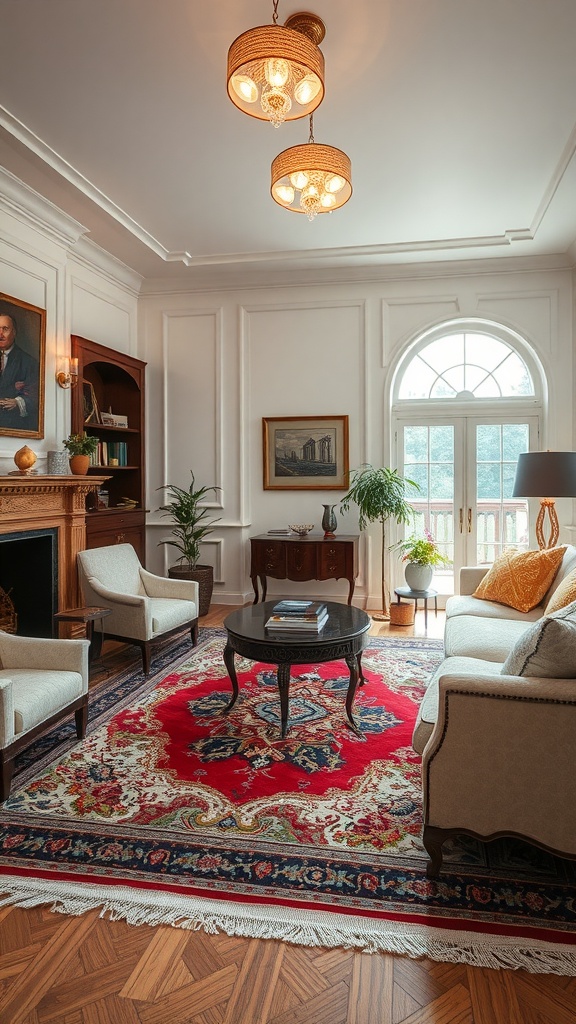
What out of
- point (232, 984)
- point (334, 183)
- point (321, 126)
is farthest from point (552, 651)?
point (321, 126)

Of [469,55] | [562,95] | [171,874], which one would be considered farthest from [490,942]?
[562,95]

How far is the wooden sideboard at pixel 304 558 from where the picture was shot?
18.3ft

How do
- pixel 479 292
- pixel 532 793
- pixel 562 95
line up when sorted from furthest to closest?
pixel 479 292
pixel 562 95
pixel 532 793

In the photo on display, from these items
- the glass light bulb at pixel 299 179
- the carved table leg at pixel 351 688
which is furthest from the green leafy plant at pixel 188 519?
the glass light bulb at pixel 299 179

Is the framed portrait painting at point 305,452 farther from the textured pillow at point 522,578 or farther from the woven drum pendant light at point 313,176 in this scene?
the woven drum pendant light at point 313,176

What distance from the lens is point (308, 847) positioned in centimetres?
214

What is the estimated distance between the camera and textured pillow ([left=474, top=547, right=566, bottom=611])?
12.2ft

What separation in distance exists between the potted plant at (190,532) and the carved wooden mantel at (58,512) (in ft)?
3.68

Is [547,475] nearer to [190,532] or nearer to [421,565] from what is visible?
[421,565]

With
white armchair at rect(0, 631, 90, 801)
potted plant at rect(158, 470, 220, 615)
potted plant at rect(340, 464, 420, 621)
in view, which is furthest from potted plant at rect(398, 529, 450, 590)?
white armchair at rect(0, 631, 90, 801)

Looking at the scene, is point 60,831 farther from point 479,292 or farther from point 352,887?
point 479,292

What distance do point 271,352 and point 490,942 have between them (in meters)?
5.35

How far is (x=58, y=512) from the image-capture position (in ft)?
14.9

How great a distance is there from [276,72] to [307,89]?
15cm
